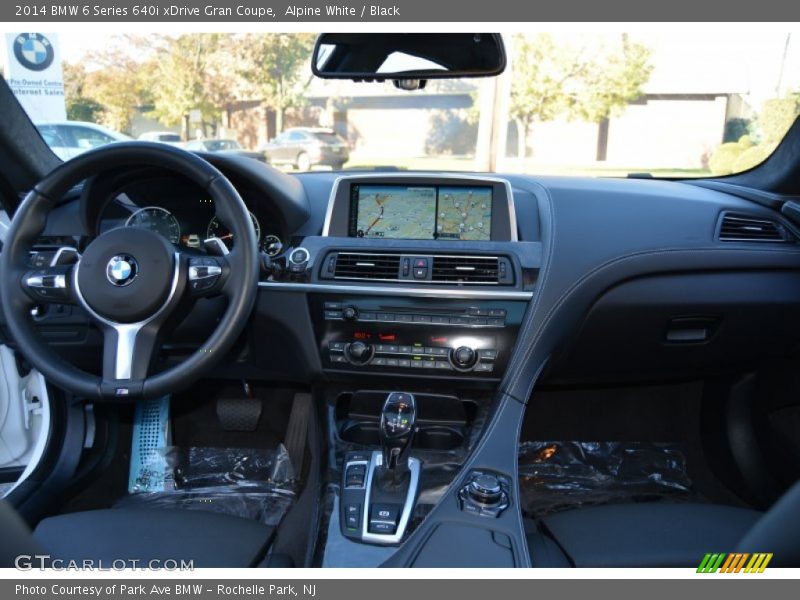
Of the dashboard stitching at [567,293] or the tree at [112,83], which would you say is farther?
the tree at [112,83]

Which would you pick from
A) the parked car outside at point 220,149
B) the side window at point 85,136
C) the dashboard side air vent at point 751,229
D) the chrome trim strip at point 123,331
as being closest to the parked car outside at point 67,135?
the side window at point 85,136

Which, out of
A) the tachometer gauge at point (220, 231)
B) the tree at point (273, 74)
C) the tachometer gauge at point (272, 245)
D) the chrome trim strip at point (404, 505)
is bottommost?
the chrome trim strip at point (404, 505)

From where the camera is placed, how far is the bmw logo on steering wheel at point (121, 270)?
203 cm

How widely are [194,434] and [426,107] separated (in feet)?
18.3

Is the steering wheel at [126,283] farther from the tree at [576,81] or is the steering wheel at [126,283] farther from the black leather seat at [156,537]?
the tree at [576,81]

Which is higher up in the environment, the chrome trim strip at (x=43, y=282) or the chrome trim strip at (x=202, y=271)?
the chrome trim strip at (x=202, y=271)

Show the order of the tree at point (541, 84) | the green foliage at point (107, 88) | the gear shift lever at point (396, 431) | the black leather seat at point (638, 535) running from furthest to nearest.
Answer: the tree at point (541, 84) → the green foliage at point (107, 88) → the gear shift lever at point (396, 431) → the black leather seat at point (638, 535)

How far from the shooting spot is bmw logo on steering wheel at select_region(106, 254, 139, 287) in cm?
203

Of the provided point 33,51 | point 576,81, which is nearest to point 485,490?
point 33,51

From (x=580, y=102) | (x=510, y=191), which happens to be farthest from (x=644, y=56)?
(x=510, y=191)

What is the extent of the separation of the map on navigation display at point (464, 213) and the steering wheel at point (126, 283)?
31.5 inches

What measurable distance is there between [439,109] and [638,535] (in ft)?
23.5

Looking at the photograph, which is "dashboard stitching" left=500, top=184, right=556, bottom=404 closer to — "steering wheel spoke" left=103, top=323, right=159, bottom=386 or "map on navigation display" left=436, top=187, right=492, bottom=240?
"map on navigation display" left=436, top=187, right=492, bottom=240

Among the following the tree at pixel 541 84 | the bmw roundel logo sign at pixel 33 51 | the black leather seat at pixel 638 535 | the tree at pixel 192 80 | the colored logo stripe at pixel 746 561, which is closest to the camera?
the colored logo stripe at pixel 746 561
